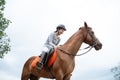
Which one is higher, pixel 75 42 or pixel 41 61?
pixel 75 42

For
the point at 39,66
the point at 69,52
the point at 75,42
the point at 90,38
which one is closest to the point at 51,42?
the point at 69,52

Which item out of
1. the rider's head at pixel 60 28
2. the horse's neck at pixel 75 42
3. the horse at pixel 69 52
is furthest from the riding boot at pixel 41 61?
the rider's head at pixel 60 28

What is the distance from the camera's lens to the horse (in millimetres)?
13258

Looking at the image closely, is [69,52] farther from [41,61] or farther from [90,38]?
[41,61]

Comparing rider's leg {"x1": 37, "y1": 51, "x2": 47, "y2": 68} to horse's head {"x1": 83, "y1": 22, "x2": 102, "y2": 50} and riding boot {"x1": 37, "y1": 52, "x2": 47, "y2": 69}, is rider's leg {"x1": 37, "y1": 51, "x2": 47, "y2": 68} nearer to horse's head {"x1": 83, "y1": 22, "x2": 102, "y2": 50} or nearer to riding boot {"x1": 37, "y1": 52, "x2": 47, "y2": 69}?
riding boot {"x1": 37, "y1": 52, "x2": 47, "y2": 69}

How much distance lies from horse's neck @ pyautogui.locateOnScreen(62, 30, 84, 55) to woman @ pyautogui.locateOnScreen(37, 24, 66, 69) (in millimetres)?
456

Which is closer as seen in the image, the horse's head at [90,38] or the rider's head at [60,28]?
the rider's head at [60,28]

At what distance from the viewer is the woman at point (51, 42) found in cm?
1349

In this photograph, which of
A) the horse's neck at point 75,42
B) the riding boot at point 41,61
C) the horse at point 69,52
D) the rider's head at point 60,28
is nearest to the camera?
the horse at point 69,52

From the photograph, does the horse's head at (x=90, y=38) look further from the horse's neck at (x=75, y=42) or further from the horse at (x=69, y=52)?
the horse's neck at (x=75, y=42)

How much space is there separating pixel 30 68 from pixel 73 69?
206cm

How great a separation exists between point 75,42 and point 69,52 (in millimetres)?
440

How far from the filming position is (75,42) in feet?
44.7

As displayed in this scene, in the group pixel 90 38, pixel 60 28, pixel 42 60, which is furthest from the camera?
pixel 42 60
